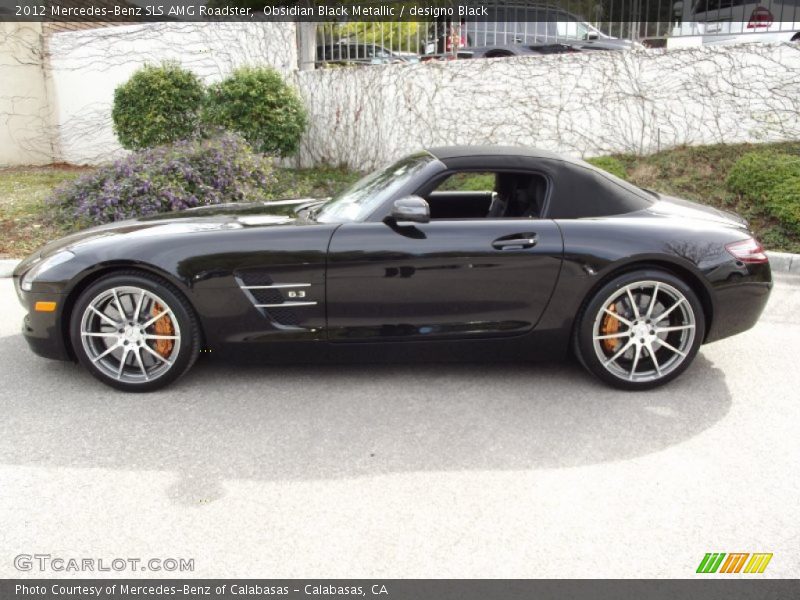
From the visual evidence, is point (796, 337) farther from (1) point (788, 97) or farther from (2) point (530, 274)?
(1) point (788, 97)

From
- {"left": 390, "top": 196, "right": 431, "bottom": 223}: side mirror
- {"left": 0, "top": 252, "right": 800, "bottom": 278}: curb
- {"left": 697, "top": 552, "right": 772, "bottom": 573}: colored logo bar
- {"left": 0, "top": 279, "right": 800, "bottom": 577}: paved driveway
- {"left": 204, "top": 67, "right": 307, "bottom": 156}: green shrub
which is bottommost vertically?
{"left": 697, "top": 552, "right": 772, "bottom": 573}: colored logo bar

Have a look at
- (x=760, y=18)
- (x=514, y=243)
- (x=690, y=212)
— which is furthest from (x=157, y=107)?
(x=760, y=18)

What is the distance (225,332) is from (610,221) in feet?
7.13

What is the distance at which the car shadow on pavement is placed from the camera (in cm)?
313

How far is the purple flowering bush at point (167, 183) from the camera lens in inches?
285

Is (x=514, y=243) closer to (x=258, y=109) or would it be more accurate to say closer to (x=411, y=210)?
(x=411, y=210)

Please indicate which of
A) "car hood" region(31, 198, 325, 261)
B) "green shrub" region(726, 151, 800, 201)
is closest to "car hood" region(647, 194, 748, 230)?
"car hood" region(31, 198, 325, 261)

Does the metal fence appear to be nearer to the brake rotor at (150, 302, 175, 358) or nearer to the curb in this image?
the curb

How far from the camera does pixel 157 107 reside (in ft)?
31.4

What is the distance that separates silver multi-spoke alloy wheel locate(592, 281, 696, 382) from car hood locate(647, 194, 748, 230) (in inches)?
19.7

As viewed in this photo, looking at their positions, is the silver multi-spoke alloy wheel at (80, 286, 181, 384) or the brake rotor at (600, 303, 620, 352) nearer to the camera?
the silver multi-spoke alloy wheel at (80, 286, 181, 384)

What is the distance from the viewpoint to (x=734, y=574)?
242cm

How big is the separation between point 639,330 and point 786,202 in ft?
14.3

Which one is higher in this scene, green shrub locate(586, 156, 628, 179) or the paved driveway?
green shrub locate(586, 156, 628, 179)
